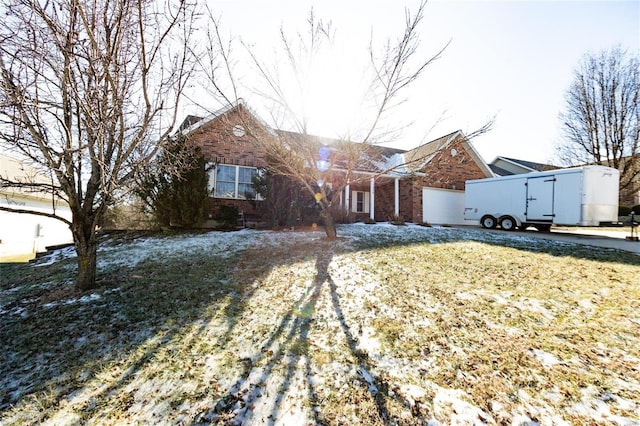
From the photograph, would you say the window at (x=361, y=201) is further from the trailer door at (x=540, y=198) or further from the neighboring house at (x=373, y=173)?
the trailer door at (x=540, y=198)

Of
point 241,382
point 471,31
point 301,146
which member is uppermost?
point 471,31

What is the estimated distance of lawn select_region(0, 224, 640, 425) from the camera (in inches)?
81.1

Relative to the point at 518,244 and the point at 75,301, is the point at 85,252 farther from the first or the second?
the point at 518,244

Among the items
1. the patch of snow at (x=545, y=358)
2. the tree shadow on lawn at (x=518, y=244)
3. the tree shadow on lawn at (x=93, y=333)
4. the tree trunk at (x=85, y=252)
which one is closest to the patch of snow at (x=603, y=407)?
the patch of snow at (x=545, y=358)

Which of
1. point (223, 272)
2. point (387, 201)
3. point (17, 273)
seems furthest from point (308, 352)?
point (387, 201)

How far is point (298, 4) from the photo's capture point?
559 cm

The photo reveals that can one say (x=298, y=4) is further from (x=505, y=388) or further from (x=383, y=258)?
(x=505, y=388)

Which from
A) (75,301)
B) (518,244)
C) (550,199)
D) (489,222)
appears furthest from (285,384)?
(489,222)

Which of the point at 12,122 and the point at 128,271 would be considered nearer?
the point at 12,122

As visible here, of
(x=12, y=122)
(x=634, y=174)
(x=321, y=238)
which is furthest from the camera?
(x=634, y=174)

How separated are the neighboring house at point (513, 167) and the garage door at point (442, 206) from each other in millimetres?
8079

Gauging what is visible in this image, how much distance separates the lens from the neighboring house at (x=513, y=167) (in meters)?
20.6

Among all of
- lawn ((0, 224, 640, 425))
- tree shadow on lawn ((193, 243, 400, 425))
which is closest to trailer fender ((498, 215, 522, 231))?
lawn ((0, 224, 640, 425))

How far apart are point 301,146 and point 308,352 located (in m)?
4.98
